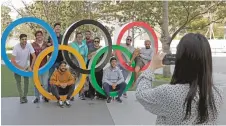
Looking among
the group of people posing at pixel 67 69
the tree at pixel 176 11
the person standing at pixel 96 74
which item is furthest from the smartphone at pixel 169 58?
the tree at pixel 176 11

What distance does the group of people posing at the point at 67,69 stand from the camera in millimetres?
6913

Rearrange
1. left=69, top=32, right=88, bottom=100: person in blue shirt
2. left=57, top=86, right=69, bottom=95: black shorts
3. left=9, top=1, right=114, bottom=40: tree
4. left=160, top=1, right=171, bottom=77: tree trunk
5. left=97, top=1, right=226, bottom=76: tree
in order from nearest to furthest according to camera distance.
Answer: left=57, top=86, right=69, bottom=95: black shorts < left=69, top=32, right=88, bottom=100: person in blue shirt < left=160, top=1, right=171, bottom=77: tree trunk < left=97, top=1, right=226, bottom=76: tree < left=9, top=1, right=114, bottom=40: tree

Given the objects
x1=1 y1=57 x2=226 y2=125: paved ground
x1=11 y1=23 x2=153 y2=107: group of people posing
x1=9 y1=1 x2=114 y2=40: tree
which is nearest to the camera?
x1=1 y1=57 x2=226 y2=125: paved ground

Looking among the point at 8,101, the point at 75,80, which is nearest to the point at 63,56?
the point at 75,80

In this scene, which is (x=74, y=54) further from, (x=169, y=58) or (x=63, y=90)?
(x=169, y=58)

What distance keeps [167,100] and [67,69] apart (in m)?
5.52

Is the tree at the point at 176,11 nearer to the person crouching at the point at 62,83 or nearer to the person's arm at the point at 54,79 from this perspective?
the person crouching at the point at 62,83

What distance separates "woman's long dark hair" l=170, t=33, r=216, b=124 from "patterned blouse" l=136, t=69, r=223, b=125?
0.09 ft

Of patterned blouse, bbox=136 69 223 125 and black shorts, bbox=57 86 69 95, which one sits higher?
patterned blouse, bbox=136 69 223 125

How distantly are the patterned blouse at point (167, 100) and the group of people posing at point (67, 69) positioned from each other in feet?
15.6

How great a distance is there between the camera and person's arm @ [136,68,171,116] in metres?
1.67

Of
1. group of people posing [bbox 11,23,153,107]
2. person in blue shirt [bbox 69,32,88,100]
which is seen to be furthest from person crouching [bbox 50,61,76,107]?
person in blue shirt [bbox 69,32,88,100]

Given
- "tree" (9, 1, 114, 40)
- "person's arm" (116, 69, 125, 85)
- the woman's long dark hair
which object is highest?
"tree" (9, 1, 114, 40)

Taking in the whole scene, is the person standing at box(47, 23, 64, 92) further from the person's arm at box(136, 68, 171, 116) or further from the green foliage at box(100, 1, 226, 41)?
the person's arm at box(136, 68, 171, 116)
